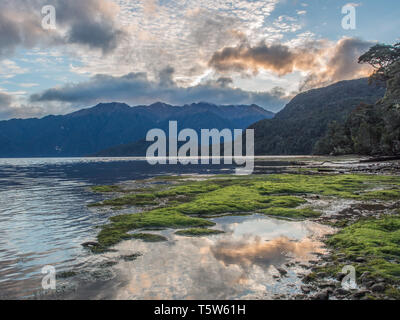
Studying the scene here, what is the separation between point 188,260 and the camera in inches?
520

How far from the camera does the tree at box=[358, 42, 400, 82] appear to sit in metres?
94.5

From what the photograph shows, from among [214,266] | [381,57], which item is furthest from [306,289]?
[381,57]

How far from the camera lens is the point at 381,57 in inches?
3770

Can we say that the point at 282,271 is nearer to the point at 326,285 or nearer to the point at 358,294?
the point at 326,285

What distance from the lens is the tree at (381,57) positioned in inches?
3720

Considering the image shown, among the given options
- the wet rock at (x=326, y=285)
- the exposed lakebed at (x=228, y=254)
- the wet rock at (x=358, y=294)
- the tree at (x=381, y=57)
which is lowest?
the exposed lakebed at (x=228, y=254)

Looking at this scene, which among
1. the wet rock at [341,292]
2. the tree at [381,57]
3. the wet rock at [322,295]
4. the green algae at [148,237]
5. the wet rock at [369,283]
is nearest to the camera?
the wet rock at [322,295]

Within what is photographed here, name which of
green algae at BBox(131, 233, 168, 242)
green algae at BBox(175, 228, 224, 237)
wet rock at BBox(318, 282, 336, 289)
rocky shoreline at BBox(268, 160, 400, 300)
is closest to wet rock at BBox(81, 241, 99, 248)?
green algae at BBox(131, 233, 168, 242)

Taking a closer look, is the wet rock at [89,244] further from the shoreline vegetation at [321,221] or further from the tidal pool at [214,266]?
the tidal pool at [214,266]

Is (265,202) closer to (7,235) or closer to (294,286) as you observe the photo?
(294,286)

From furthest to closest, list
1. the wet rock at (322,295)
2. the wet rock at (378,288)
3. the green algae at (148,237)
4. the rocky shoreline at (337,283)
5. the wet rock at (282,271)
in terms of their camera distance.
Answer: the green algae at (148,237) < the wet rock at (282,271) < the wet rock at (378,288) < the rocky shoreline at (337,283) < the wet rock at (322,295)

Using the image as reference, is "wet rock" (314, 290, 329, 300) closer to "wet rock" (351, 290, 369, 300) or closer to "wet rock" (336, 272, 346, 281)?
"wet rock" (351, 290, 369, 300)

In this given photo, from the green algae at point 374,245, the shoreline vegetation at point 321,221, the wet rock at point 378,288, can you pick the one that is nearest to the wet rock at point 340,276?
the shoreline vegetation at point 321,221
